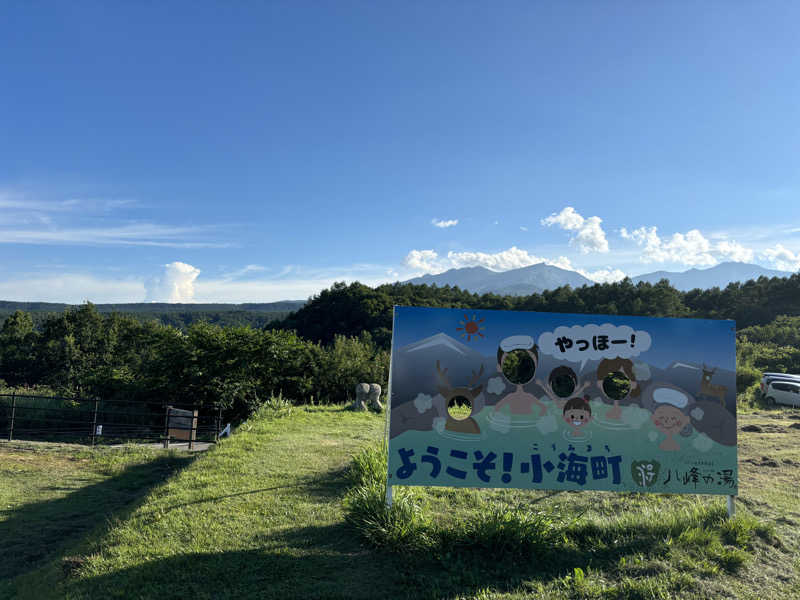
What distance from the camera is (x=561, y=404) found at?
454 cm

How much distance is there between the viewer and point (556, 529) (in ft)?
13.9

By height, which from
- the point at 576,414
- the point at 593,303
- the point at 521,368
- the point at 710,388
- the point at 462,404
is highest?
the point at 593,303

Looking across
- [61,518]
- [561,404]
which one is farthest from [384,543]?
[61,518]

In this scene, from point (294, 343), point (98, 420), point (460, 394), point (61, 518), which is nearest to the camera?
point (460, 394)

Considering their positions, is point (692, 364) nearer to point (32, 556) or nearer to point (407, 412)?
point (407, 412)

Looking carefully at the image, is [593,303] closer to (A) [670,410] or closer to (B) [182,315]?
(A) [670,410]

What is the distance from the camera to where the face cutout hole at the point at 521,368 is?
4.61m

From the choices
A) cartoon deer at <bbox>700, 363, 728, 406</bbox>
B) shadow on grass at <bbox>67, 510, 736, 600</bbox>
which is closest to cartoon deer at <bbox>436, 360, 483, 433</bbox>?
shadow on grass at <bbox>67, 510, 736, 600</bbox>

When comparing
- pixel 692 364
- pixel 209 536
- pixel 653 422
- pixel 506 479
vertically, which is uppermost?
pixel 692 364

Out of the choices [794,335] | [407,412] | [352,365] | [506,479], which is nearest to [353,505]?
[407,412]

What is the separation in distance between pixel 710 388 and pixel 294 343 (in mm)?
15591

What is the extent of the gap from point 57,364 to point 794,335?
60.2 metres

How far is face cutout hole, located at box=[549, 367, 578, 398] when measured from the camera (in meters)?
4.55

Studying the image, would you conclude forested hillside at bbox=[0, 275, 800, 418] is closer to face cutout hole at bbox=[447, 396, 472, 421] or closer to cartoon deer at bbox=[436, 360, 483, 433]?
face cutout hole at bbox=[447, 396, 472, 421]
